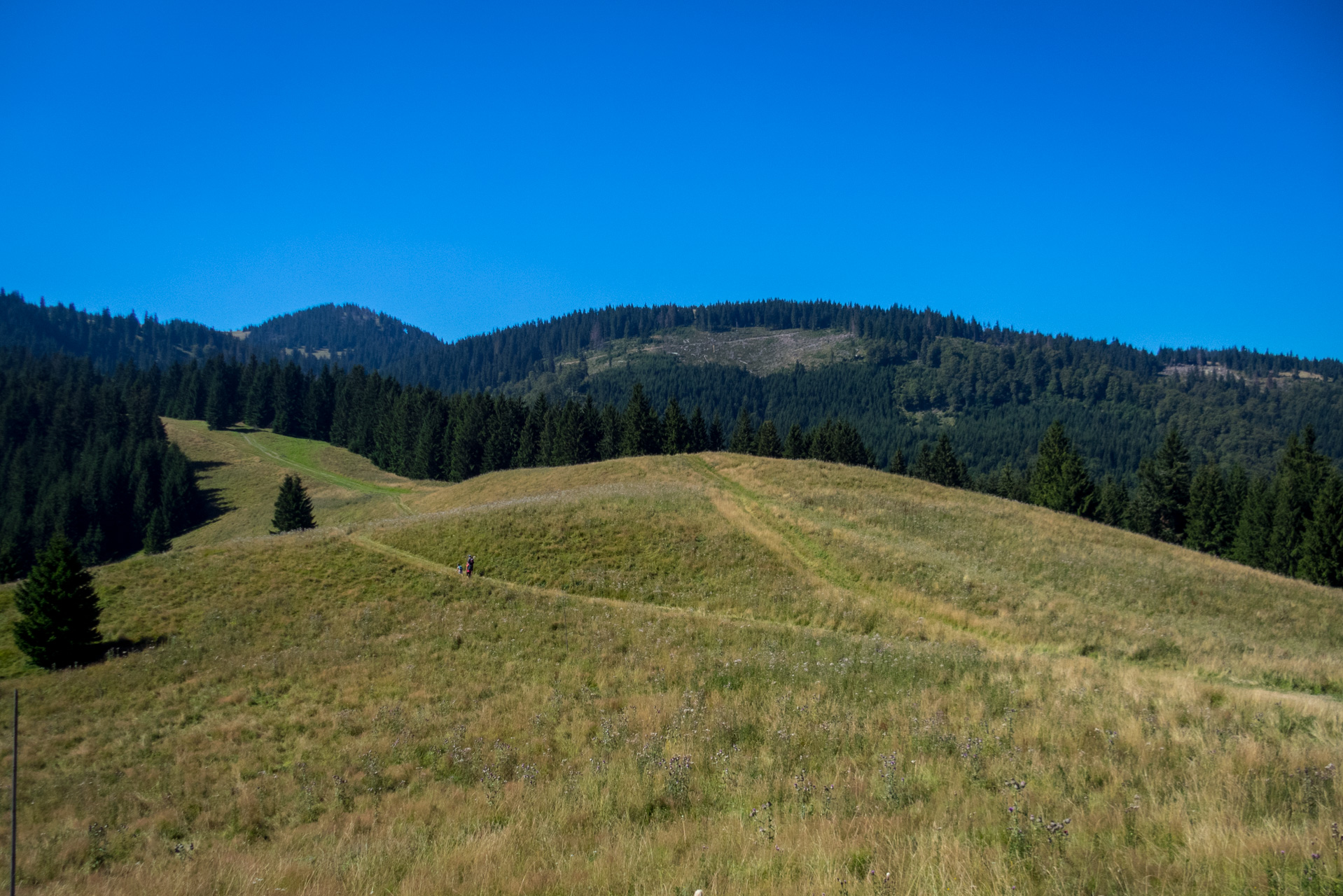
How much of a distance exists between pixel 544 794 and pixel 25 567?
115 metres

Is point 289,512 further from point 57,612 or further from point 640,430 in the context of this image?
point 640,430

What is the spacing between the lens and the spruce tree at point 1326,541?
52688 mm

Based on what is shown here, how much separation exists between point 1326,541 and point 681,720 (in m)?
70.9

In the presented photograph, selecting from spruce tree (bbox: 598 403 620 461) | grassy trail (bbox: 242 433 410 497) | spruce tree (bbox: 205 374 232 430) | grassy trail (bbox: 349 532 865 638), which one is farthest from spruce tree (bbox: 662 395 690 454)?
spruce tree (bbox: 205 374 232 430)

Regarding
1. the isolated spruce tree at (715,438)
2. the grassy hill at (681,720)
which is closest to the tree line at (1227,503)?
the grassy hill at (681,720)

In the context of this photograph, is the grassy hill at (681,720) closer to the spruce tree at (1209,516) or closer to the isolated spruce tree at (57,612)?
the isolated spruce tree at (57,612)

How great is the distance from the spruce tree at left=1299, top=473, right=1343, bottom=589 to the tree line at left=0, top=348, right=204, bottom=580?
5068 inches

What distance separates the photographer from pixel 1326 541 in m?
53.4

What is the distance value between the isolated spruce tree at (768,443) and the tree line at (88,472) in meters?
85.2

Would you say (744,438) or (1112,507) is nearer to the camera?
(1112,507)

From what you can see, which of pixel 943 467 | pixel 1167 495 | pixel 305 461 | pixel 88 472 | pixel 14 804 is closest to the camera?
pixel 14 804

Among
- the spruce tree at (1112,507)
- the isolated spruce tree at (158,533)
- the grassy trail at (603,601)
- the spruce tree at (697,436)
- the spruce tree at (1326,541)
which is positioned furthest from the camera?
the spruce tree at (697,436)

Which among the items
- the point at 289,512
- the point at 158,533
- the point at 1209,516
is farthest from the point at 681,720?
the point at 158,533

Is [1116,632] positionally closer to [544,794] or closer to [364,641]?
[544,794]
